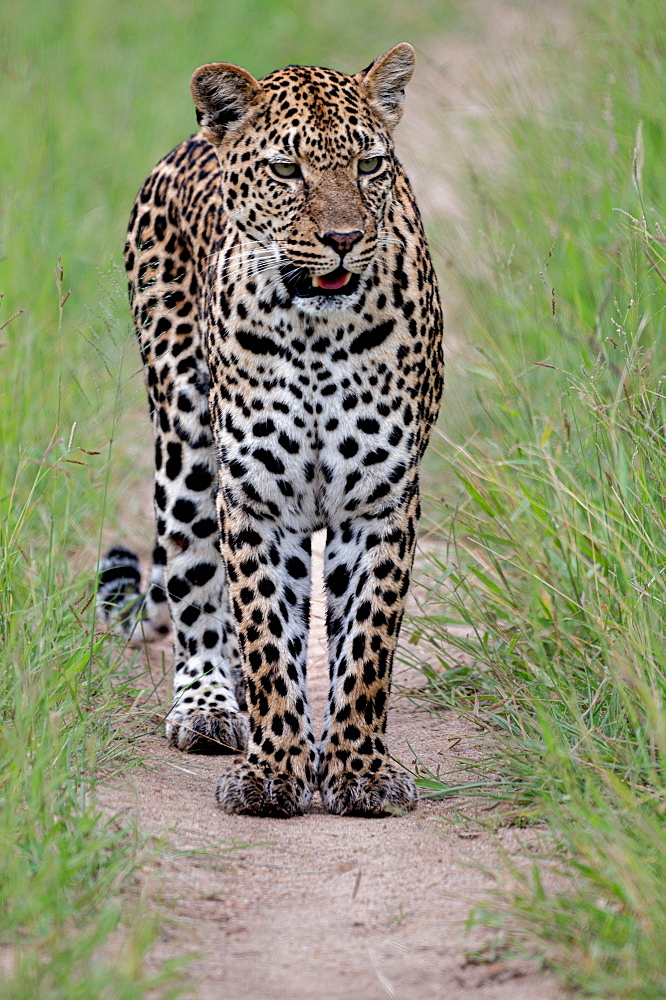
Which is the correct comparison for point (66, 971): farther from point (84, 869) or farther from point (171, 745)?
point (171, 745)

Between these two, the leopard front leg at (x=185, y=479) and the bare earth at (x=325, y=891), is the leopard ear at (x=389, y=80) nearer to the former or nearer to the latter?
the leopard front leg at (x=185, y=479)

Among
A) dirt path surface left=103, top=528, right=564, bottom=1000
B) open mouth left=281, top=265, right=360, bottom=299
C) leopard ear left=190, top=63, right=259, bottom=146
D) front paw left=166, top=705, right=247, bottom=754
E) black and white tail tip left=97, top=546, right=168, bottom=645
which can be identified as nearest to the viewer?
dirt path surface left=103, top=528, right=564, bottom=1000

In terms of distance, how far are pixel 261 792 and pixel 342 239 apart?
1.57 m

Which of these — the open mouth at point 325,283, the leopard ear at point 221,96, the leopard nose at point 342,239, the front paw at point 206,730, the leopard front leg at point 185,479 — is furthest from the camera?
the leopard front leg at point 185,479

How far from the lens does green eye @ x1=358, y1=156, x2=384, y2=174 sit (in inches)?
164

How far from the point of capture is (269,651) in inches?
171

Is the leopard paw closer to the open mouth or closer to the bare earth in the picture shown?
the bare earth

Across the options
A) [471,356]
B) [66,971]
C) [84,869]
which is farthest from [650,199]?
[66,971]

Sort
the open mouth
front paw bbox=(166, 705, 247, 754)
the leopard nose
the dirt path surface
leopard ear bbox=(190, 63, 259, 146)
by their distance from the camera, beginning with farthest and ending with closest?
front paw bbox=(166, 705, 247, 754) < leopard ear bbox=(190, 63, 259, 146) < the open mouth < the leopard nose < the dirt path surface

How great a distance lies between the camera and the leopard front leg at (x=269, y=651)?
14.1 ft

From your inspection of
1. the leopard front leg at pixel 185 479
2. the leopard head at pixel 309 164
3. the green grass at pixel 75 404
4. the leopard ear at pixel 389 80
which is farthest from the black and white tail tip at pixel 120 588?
the leopard ear at pixel 389 80

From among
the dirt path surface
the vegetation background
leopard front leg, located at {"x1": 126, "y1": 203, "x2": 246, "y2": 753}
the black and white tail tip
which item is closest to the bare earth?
the dirt path surface

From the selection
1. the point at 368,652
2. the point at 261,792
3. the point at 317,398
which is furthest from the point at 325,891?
the point at 317,398

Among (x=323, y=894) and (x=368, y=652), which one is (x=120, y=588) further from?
(x=323, y=894)
